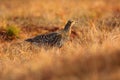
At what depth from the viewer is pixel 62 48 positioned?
11297 mm

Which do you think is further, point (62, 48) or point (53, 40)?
point (53, 40)

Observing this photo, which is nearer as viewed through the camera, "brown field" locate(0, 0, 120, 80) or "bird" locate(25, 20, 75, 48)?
"brown field" locate(0, 0, 120, 80)

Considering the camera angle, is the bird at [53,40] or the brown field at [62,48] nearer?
the brown field at [62,48]

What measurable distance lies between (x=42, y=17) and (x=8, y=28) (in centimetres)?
267

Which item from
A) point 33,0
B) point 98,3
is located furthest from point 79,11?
point 33,0

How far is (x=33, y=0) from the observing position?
85.3ft

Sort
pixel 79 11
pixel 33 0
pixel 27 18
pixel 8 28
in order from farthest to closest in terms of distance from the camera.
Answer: pixel 33 0 < pixel 79 11 < pixel 27 18 < pixel 8 28

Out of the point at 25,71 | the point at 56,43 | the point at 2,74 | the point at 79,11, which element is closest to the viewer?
the point at 25,71

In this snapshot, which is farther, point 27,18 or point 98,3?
point 98,3

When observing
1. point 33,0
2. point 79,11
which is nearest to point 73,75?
point 79,11

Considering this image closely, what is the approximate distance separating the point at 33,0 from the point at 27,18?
781 centimetres

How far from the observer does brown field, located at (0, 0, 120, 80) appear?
23.4 ft

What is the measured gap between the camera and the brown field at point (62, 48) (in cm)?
714

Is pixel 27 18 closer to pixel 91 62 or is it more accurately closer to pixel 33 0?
pixel 33 0
